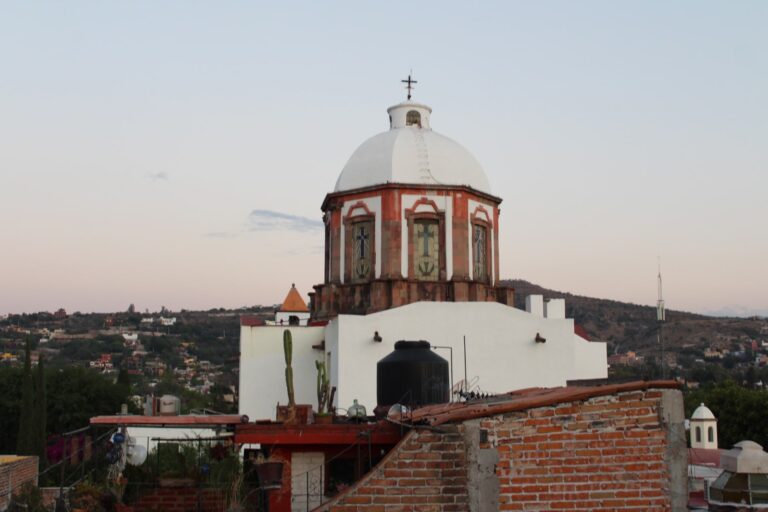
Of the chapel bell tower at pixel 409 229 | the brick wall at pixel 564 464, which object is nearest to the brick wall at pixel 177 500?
the brick wall at pixel 564 464

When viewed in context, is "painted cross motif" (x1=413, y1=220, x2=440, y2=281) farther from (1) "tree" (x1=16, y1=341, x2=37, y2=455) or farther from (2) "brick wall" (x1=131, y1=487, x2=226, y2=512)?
(1) "tree" (x1=16, y1=341, x2=37, y2=455)

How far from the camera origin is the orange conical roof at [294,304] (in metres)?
41.9

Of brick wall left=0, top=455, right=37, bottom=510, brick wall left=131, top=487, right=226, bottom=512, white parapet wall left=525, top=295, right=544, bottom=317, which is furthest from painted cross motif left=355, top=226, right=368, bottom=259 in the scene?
brick wall left=131, top=487, right=226, bottom=512

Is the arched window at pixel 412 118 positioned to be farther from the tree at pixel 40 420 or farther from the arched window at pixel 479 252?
the tree at pixel 40 420

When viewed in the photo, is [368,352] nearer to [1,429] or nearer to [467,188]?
[467,188]

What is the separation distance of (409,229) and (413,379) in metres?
9.74

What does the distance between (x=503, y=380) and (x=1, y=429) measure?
2982 centimetres

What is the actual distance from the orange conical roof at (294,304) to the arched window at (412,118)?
51.6ft

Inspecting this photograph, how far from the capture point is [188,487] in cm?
1277

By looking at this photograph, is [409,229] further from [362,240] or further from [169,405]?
[169,405]

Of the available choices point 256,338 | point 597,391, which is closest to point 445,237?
point 256,338

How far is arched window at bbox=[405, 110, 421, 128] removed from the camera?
28281 millimetres

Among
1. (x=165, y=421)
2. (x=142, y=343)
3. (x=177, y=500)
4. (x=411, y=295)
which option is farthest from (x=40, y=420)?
(x=142, y=343)

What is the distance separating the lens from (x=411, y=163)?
86.1ft
